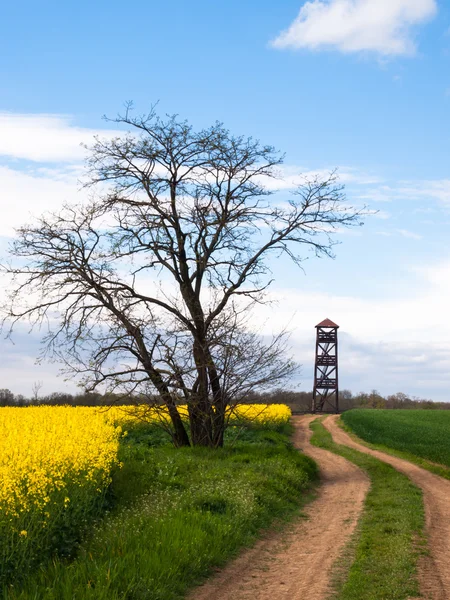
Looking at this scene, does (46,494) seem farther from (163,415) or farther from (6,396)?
(6,396)

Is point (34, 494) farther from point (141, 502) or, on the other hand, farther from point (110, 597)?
point (141, 502)

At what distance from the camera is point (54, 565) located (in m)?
9.61

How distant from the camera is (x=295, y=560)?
1170cm

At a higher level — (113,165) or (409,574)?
(113,165)

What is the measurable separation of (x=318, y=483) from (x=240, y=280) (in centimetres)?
782

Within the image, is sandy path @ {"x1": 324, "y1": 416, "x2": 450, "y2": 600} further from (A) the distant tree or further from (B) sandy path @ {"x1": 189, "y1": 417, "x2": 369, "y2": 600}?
(A) the distant tree

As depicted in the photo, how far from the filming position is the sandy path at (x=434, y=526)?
10211mm

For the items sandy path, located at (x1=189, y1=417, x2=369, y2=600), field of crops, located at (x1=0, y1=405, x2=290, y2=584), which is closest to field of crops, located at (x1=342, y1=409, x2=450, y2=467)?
sandy path, located at (x1=189, y1=417, x2=369, y2=600)

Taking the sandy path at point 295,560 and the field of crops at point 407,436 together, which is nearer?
the sandy path at point 295,560

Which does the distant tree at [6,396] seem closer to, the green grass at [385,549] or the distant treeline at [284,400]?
the distant treeline at [284,400]

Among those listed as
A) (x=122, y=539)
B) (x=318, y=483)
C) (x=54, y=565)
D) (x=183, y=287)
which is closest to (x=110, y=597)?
(x=54, y=565)

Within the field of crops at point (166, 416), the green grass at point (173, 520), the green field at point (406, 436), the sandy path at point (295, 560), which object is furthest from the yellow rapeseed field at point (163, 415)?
the sandy path at point (295, 560)

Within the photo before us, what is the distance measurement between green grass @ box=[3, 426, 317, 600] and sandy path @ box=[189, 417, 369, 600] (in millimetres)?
344

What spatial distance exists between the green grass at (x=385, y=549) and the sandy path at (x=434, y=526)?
19 centimetres
